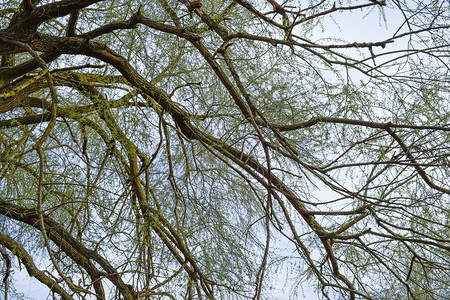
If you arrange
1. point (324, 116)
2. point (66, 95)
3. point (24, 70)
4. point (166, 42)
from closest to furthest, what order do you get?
point (324, 116), point (24, 70), point (166, 42), point (66, 95)

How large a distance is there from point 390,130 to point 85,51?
5.51 ft

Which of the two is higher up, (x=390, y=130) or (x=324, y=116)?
(x=324, y=116)

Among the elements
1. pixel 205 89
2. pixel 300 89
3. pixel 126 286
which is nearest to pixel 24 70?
pixel 205 89

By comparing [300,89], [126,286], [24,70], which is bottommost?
[126,286]

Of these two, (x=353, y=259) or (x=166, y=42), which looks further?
(x=166, y=42)

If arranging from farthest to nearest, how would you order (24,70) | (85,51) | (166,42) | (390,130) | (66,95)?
1. (66,95)
2. (166,42)
3. (24,70)
4. (85,51)
5. (390,130)

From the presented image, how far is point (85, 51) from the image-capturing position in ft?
9.24

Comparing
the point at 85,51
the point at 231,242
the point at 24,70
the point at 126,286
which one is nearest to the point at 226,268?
the point at 231,242

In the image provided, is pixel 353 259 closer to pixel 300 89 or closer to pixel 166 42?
pixel 300 89

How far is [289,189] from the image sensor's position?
8.73 ft

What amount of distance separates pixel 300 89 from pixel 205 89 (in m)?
0.86

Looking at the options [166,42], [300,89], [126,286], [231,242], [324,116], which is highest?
[166,42]

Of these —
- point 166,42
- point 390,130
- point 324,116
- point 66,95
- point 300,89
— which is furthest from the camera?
point 66,95

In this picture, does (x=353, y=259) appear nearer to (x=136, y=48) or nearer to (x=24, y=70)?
(x=136, y=48)
